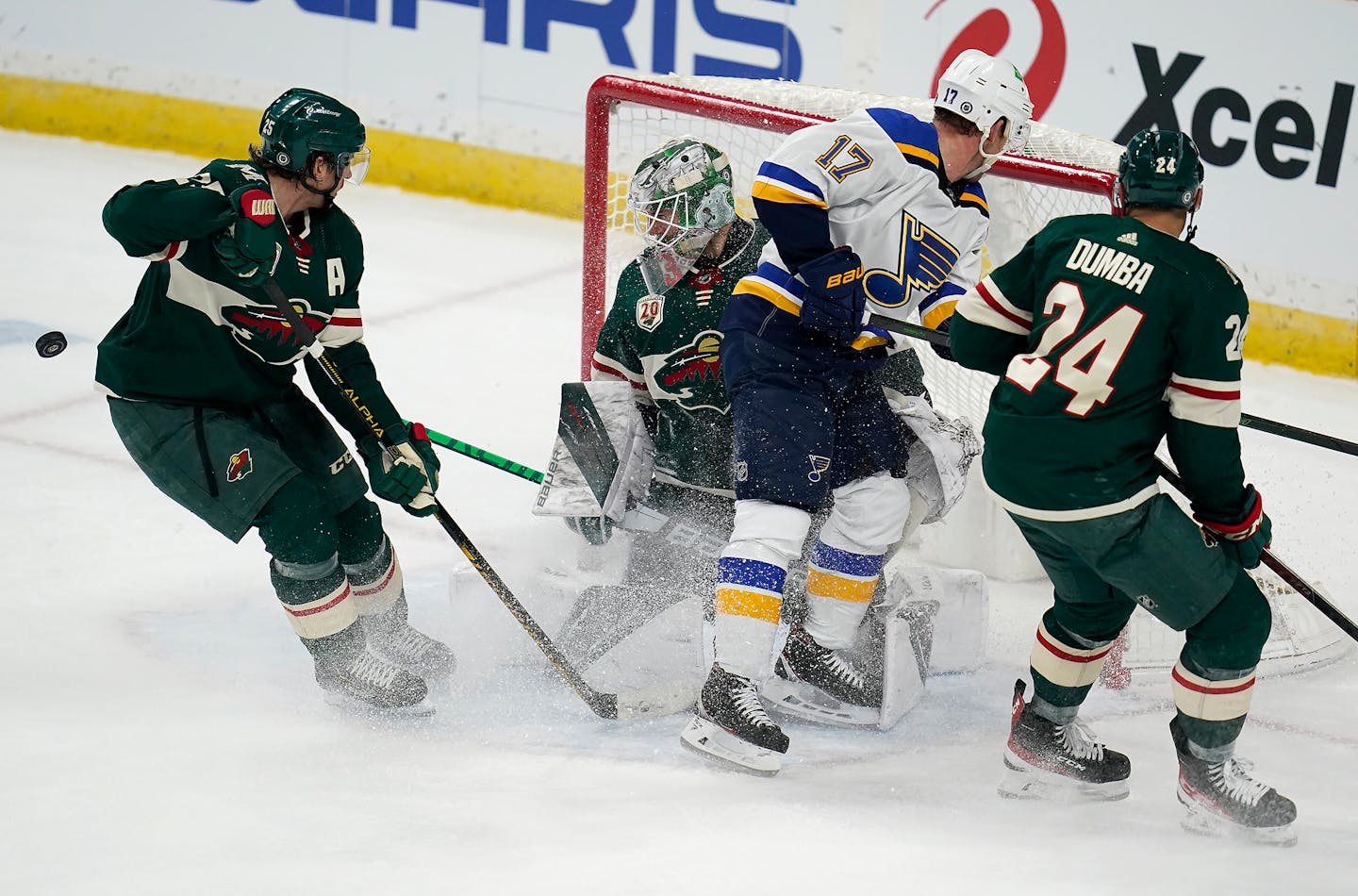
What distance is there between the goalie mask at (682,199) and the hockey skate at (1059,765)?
98cm

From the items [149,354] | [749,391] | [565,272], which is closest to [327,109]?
[149,354]

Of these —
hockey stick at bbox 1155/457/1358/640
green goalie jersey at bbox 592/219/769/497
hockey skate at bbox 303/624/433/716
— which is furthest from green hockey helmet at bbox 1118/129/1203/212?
hockey skate at bbox 303/624/433/716

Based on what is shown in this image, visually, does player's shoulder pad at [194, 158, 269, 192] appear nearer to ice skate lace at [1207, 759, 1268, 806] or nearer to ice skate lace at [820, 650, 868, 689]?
ice skate lace at [820, 650, 868, 689]

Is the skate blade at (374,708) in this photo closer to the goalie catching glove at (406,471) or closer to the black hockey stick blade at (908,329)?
the goalie catching glove at (406,471)

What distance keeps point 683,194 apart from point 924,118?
553 mm

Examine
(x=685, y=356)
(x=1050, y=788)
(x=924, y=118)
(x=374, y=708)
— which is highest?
(x=924, y=118)

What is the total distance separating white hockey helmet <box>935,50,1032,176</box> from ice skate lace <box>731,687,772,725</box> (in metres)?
0.97

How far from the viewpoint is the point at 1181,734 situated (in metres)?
2.43

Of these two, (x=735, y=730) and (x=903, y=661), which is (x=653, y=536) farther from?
(x=735, y=730)

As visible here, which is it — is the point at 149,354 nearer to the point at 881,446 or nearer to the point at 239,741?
the point at 239,741

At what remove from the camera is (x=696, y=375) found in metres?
3.00

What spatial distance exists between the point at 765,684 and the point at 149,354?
3.90 feet

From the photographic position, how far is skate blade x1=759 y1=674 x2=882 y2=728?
2.85 meters

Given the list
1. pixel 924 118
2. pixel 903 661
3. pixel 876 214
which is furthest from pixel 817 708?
pixel 924 118
